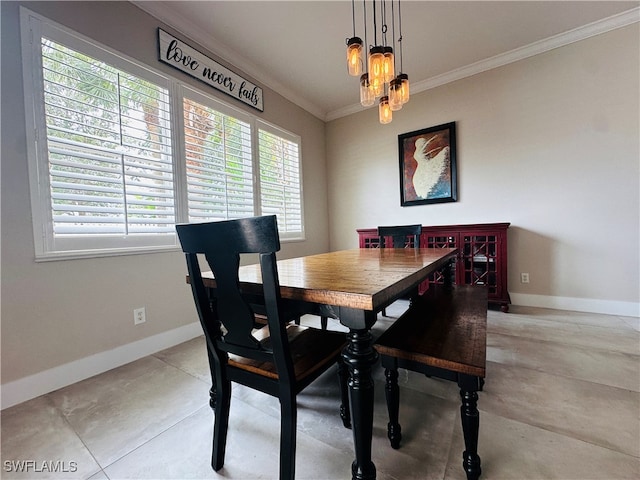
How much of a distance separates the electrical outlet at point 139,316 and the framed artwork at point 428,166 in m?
3.14

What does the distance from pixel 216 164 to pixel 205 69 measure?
881 mm

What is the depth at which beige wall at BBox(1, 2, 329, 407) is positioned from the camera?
1489 mm

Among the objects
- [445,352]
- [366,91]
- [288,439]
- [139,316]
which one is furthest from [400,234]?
[139,316]

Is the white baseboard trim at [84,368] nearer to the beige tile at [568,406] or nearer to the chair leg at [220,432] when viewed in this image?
the chair leg at [220,432]

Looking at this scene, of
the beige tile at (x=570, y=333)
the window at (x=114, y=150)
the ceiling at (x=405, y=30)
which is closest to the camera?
the window at (x=114, y=150)

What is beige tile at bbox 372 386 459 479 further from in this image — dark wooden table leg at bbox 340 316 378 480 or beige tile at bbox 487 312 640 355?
beige tile at bbox 487 312 640 355

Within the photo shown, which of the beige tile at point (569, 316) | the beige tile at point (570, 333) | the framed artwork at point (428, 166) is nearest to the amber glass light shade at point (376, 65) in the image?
the framed artwork at point (428, 166)

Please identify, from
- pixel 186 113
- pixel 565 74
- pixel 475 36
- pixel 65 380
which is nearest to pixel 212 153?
pixel 186 113

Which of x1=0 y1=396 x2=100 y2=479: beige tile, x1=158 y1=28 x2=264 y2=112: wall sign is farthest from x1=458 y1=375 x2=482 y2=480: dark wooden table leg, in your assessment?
x1=158 y1=28 x2=264 y2=112: wall sign

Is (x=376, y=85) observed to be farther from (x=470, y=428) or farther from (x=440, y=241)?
(x=440, y=241)

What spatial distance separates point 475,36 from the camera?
8.55 ft

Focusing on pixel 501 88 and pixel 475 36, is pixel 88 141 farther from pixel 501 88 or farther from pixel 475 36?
pixel 501 88

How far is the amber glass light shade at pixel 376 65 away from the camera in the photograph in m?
1.52

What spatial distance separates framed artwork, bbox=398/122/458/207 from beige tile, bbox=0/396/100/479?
3583 mm
